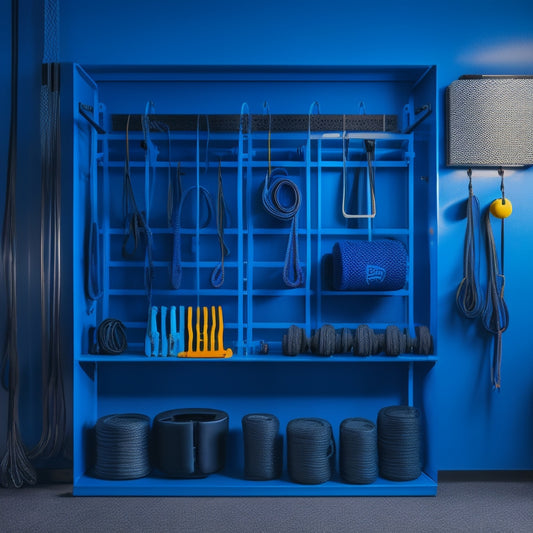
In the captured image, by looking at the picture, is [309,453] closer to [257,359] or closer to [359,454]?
[359,454]

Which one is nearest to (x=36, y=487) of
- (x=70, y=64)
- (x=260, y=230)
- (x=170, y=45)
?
(x=260, y=230)

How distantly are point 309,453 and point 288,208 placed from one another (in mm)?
1690

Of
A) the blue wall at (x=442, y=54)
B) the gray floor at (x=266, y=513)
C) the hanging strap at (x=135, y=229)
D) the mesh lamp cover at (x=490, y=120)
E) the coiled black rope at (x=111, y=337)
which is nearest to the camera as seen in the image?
the gray floor at (x=266, y=513)

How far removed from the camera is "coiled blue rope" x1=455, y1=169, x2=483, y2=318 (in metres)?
4.29

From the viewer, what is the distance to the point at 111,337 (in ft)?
13.3

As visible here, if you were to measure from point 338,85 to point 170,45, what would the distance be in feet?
4.29

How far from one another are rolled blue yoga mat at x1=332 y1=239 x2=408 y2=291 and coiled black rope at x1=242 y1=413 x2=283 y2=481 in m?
1.10

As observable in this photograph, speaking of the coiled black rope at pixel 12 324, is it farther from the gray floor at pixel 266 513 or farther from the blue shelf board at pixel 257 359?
the blue shelf board at pixel 257 359

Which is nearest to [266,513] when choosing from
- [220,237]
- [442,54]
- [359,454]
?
[359,454]

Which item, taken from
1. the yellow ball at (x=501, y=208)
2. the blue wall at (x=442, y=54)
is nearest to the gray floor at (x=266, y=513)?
the blue wall at (x=442, y=54)

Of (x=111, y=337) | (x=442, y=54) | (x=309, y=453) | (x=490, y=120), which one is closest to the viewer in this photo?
(x=309, y=453)

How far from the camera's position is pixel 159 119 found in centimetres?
424

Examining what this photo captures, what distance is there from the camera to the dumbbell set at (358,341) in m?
3.98

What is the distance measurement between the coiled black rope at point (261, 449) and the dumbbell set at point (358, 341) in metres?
0.53
